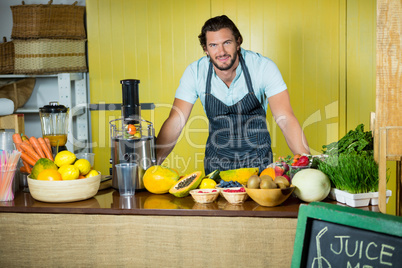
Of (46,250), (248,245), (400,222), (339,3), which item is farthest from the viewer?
(339,3)

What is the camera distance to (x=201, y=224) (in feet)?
5.23

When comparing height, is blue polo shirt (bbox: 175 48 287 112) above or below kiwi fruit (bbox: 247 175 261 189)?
above

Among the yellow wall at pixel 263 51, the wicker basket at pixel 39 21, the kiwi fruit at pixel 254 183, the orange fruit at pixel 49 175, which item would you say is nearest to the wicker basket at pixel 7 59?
the wicker basket at pixel 39 21

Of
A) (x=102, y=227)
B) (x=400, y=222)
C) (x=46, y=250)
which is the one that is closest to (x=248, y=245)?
(x=102, y=227)

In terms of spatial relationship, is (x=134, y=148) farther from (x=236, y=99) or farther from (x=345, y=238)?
(x=236, y=99)

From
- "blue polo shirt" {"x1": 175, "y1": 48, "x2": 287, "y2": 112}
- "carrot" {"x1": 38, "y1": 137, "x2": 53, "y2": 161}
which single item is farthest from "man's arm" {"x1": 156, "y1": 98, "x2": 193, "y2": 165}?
"carrot" {"x1": 38, "y1": 137, "x2": 53, "y2": 161}

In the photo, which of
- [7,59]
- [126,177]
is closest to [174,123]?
[7,59]

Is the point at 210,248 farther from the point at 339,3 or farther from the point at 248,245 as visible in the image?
the point at 339,3

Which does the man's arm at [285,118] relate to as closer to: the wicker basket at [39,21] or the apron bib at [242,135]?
the apron bib at [242,135]

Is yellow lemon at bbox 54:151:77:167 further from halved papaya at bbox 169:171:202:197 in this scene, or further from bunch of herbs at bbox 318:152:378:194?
bunch of herbs at bbox 318:152:378:194

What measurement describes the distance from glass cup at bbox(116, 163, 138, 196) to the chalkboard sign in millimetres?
908

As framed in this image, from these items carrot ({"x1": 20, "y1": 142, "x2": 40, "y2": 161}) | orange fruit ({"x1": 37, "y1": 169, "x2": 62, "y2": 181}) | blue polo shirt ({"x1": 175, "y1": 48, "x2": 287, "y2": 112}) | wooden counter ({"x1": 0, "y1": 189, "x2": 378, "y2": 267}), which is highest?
blue polo shirt ({"x1": 175, "y1": 48, "x2": 287, "y2": 112})

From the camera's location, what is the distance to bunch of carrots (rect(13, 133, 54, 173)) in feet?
6.55

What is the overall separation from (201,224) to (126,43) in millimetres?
2779
